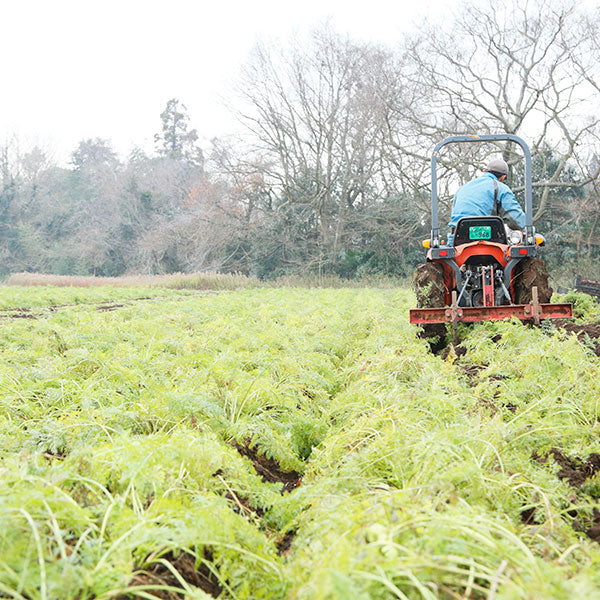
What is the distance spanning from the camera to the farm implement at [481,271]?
729cm

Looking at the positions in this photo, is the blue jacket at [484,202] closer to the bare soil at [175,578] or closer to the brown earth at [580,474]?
the brown earth at [580,474]

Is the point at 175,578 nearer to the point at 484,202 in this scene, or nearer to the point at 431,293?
the point at 431,293

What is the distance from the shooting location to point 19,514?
204cm

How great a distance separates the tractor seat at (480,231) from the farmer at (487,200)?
0.50 ft

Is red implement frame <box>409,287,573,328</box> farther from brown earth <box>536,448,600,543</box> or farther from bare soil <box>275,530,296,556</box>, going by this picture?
bare soil <box>275,530,296,556</box>

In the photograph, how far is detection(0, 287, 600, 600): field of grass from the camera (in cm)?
186

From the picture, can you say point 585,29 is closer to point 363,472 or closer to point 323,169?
point 323,169

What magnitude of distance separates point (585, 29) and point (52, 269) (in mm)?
47215

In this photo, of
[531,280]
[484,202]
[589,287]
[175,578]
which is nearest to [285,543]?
[175,578]

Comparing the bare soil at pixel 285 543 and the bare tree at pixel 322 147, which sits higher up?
the bare tree at pixel 322 147

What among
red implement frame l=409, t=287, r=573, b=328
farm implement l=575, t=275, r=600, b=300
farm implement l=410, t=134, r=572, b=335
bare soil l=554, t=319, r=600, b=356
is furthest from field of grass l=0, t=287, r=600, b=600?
farm implement l=575, t=275, r=600, b=300

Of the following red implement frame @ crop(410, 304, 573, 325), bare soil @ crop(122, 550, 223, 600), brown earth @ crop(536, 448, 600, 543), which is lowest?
bare soil @ crop(122, 550, 223, 600)

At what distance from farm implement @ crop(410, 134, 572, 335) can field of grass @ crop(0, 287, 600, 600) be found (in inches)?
62.3

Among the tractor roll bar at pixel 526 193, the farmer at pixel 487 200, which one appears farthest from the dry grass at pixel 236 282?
the tractor roll bar at pixel 526 193
